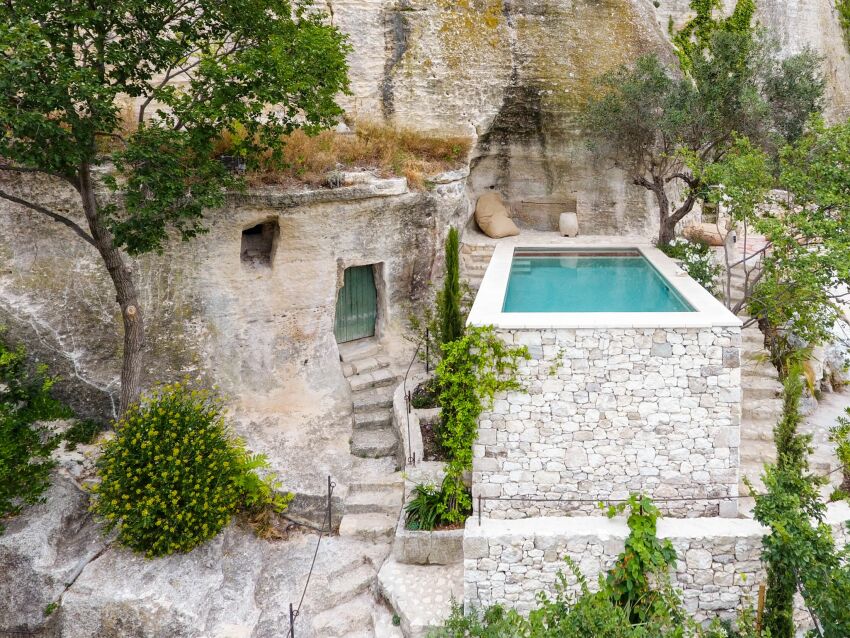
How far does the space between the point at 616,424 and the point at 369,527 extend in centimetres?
378

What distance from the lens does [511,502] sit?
8.20m

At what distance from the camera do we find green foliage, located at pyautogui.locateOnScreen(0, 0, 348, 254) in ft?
22.2

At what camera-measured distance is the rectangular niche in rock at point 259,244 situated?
10.8 m

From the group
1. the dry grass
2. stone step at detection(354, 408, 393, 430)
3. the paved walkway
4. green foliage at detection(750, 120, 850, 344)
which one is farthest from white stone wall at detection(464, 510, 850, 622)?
the dry grass

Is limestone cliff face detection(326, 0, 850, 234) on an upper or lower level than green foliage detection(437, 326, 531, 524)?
upper

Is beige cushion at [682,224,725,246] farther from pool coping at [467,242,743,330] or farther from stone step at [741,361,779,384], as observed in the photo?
pool coping at [467,242,743,330]

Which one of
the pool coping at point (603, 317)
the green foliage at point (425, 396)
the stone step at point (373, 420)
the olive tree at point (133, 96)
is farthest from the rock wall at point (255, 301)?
the pool coping at point (603, 317)

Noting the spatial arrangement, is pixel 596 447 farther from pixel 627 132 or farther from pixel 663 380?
pixel 627 132

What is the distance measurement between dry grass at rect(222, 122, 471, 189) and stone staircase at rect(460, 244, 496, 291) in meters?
Answer: 2.09

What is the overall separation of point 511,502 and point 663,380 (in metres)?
2.53

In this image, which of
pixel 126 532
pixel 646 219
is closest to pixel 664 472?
pixel 126 532

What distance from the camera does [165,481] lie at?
7379 mm

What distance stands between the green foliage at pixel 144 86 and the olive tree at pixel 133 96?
15mm

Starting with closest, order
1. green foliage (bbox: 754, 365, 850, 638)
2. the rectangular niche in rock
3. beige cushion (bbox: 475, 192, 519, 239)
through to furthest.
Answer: green foliage (bbox: 754, 365, 850, 638), the rectangular niche in rock, beige cushion (bbox: 475, 192, 519, 239)
